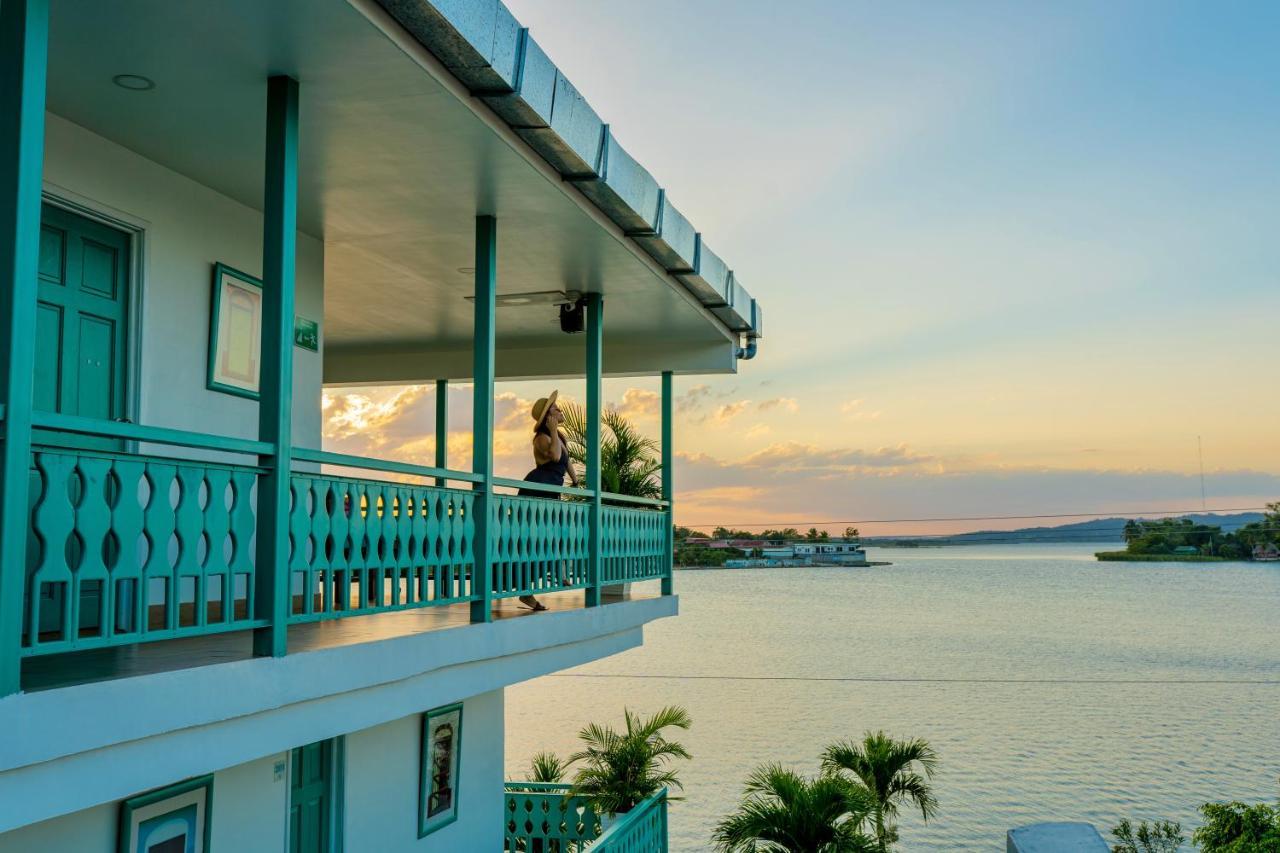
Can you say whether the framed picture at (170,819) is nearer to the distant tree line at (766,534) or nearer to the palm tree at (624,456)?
the palm tree at (624,456)

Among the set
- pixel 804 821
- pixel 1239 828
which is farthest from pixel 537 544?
pixel 1239 828

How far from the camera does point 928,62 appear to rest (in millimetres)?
23250

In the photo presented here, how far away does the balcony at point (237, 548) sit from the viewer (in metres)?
4.25

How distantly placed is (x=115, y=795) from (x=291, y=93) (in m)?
3.23

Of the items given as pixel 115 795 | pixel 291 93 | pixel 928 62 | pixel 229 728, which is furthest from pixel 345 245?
pixel 928 62

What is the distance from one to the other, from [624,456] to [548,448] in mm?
5694

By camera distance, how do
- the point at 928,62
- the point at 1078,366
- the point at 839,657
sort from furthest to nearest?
the point at 839,657
the point at 1078,366
the point at 928,62

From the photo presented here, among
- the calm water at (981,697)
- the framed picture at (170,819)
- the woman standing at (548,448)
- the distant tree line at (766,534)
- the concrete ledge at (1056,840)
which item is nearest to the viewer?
the framed picture at (170,819)

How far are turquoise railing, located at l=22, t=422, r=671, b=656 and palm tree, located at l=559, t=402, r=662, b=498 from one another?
5266 mm

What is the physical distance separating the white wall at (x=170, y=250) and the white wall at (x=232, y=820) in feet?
7.35

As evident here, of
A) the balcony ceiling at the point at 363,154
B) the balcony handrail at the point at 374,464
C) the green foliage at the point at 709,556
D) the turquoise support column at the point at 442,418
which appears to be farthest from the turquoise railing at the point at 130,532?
the green foliage at the point at 709,556

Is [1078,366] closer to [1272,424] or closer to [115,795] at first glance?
[1272,424]

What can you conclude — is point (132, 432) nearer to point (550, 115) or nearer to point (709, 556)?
point (550, 115)

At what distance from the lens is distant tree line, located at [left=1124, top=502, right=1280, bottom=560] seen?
105812 millimetres
